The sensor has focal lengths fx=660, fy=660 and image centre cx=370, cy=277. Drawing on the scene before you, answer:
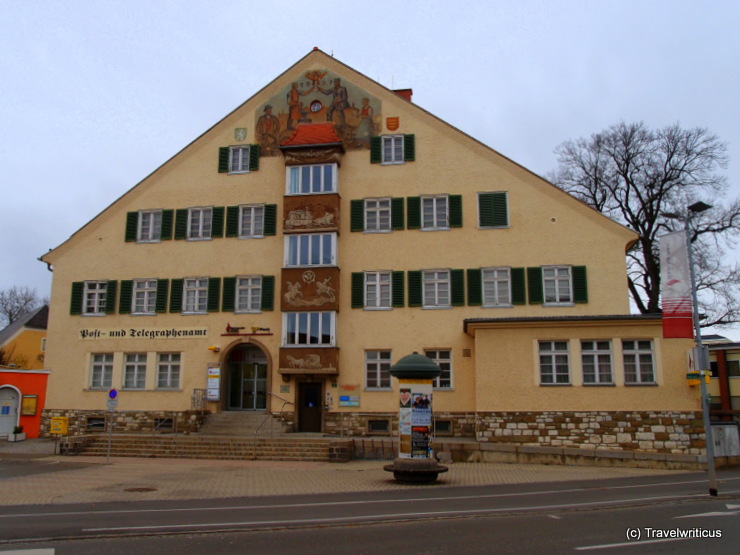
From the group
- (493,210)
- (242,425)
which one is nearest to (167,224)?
(242,425)

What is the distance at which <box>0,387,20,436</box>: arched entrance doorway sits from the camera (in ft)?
91.4

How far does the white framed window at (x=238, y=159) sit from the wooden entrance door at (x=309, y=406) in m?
9.79

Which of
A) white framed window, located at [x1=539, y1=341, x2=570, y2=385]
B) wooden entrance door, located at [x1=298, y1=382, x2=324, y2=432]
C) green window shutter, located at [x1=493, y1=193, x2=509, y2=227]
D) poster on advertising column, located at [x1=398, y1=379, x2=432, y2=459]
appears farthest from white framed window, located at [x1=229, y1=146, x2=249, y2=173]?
poster on advertising column, located at [x1=398, y1=379, x2=432, y2=459]

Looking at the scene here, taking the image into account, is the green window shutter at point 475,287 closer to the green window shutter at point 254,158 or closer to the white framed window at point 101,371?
the green window shutter at point 254,158

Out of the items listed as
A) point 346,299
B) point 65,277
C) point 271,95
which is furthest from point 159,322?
point 271,95

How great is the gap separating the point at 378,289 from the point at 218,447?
8.57 meters

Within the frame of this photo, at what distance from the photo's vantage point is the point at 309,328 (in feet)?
86.0

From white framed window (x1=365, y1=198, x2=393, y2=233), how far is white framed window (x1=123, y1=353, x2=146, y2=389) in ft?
36.3

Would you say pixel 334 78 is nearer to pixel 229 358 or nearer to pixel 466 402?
pixel 229 358

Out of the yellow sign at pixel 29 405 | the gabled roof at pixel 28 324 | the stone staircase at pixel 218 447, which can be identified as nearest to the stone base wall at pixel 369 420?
the stone staircase at pixel 218 447

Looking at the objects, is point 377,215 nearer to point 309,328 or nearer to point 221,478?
point 309,328

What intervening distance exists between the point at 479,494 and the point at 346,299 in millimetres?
13458

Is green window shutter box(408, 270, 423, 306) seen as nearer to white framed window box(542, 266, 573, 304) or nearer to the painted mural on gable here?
white framed window box(542, 266, 573, 304)

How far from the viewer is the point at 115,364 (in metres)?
28.0
